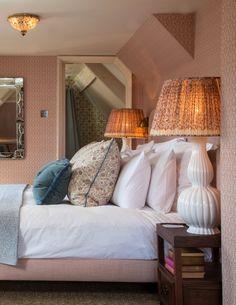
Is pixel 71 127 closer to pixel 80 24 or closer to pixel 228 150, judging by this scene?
pixel 80 24

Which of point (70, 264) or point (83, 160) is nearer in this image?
point (70, 264)

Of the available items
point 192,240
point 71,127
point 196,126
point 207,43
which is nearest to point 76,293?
point 192,240

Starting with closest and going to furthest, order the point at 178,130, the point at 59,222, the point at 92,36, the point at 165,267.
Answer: the point at 178,130 → the point at 165,267 → the point at 59,222 → the point at 92,36

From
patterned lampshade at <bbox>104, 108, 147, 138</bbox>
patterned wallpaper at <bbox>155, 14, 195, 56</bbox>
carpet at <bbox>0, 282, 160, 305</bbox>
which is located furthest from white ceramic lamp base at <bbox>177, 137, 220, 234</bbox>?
patterned lampshade at <bbox>104, 108, 147, 138</bbox>

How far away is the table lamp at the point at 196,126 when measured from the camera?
7.01 ft

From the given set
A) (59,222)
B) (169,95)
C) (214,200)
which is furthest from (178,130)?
(59,222)

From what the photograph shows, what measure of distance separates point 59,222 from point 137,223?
45cm

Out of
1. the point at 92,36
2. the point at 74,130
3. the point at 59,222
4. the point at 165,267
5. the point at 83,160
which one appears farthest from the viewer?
the point at 74,130

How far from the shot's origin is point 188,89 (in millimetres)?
2203

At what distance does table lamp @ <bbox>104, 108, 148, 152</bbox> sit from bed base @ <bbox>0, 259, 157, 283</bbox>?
82.0 inches

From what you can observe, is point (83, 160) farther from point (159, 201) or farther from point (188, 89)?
point (188, 89)

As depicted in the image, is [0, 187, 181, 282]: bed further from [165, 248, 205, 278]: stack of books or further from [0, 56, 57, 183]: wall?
[0, 56, 57, 183]: wall

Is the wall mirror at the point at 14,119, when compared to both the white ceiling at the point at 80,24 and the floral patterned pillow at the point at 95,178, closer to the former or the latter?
the white ceiling at the point at 80,24

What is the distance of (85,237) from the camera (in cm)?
251
